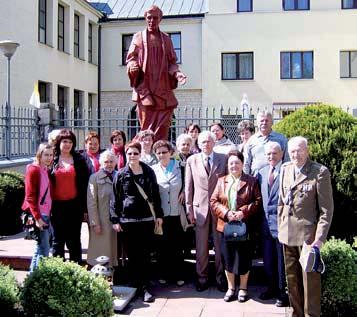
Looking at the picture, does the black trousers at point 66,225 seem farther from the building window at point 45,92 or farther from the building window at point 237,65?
the building window at point 237,65

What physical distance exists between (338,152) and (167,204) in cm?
218

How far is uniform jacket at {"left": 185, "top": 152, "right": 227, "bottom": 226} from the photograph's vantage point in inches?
255

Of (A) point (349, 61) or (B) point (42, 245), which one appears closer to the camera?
(B) point (42, 245)

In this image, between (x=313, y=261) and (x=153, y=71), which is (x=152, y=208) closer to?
(x=313, y=261)

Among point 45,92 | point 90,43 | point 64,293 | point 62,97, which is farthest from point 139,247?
point 90,43

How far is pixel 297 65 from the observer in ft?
86.9

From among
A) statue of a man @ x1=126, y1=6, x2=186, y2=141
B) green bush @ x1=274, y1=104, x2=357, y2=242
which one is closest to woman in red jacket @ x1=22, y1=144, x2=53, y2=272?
statue of a man @ x1=126, y1=6, x2=186, y2=141

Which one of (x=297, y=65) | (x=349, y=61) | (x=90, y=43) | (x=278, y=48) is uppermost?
(x=90, y=43)

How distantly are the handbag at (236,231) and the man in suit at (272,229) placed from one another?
0.28 meters

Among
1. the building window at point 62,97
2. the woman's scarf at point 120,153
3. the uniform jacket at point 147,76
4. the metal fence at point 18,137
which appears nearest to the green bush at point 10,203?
the metal fence at point 18,137

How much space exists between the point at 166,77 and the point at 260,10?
19.8 meters

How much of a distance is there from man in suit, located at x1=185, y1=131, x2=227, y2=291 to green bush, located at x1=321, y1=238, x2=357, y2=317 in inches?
52.6

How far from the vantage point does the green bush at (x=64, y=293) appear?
4840mm

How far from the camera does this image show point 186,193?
6.53 m
